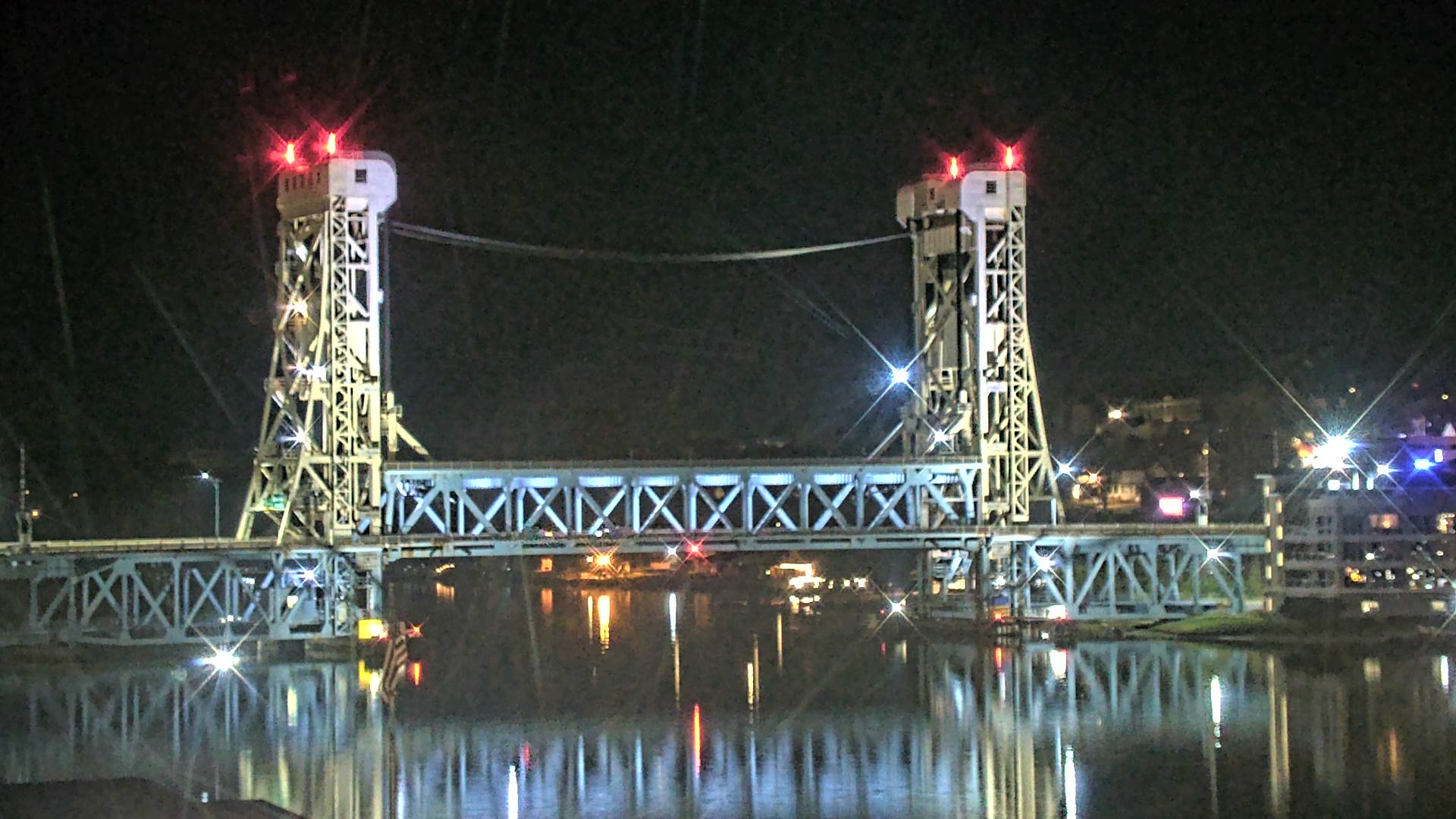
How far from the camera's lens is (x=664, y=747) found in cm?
4678

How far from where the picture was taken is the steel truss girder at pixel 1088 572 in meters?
72.5

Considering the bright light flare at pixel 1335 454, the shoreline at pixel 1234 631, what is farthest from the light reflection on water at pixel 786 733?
the bright light flare at pixel 1335 454

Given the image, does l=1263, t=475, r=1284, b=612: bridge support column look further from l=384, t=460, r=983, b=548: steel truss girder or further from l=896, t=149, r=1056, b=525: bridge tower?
l=384, t=460, r=983, b=548: steel truss girder

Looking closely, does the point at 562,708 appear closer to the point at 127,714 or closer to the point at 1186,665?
the point at 127,714

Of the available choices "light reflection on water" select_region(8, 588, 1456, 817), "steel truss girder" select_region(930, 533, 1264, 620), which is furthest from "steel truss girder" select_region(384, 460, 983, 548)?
"light reflection on water" select_region(8, 588, 1456, 817)

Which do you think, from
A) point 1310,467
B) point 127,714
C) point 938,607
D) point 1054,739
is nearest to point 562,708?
point 127,714

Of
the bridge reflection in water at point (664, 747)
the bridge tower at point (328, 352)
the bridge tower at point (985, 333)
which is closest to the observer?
the bridge reflection in water at point (664, 747)

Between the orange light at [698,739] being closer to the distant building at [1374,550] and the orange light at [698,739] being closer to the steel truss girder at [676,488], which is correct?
the steel truss girder at [676,488]

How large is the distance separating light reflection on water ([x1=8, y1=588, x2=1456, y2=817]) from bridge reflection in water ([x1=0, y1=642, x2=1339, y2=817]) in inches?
5.1

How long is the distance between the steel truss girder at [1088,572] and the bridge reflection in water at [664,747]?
388 inches

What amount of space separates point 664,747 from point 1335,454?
4888cm

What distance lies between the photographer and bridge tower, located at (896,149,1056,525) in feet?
233

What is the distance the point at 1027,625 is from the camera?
72.2 m

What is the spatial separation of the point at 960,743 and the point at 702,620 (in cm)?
6151
